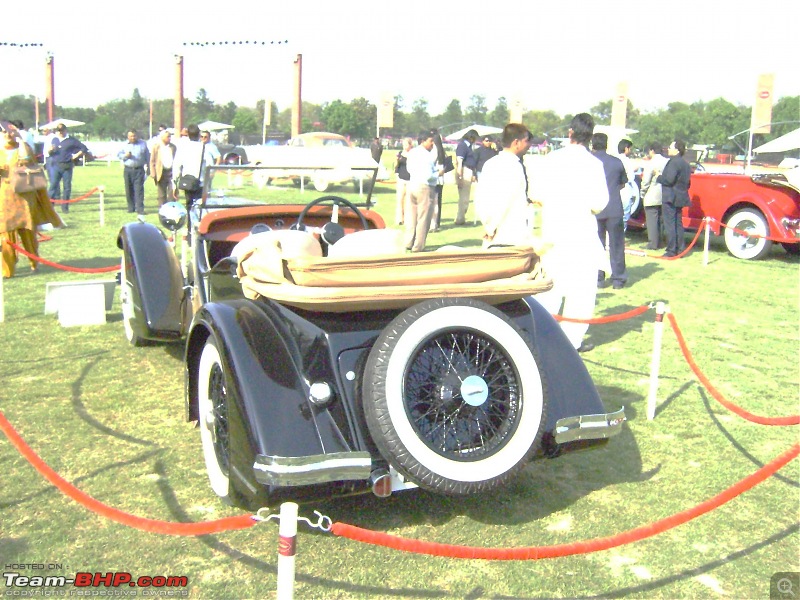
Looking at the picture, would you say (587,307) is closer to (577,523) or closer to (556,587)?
(577,523)

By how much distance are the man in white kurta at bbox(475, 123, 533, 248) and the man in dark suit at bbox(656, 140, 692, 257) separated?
638 centimetres

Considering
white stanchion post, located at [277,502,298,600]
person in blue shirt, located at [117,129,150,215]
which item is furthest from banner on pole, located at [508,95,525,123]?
white stanchion post, located at [277,502,298,600]

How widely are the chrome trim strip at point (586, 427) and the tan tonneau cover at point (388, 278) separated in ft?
1.89

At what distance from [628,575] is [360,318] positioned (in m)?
1.48

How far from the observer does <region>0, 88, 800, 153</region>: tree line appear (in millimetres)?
59688

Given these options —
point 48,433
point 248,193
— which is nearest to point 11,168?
point 248,193

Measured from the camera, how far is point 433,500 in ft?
12.4

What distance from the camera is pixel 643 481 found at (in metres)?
4.09

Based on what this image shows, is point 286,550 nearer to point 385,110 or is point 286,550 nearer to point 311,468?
point 311,468

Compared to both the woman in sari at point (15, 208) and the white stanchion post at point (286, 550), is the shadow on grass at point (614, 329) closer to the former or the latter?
the white stanchion post at point (286, 550)

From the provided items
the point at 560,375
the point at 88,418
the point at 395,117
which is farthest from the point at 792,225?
the point at 395,117

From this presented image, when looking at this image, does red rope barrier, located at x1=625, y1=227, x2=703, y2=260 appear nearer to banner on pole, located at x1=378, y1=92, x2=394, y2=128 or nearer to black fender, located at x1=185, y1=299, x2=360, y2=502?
black fender, located at x1=185, y1=299, x2=360, y2=502

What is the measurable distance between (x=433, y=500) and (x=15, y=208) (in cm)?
668

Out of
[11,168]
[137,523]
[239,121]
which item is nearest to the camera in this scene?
[137,523]
